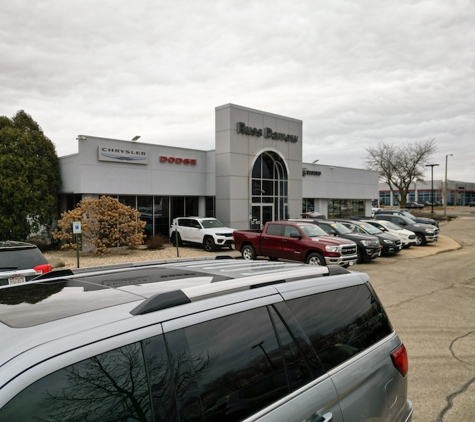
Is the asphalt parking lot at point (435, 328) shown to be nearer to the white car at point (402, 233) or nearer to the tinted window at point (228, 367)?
the tinted window at point (228, 367)

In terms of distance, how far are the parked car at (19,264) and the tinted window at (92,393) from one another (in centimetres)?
581

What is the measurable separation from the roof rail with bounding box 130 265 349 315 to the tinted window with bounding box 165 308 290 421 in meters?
0.14

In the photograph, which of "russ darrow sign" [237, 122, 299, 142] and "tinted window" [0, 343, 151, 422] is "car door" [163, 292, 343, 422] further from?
"russ darrow sign" [237, 122, 299, 142]

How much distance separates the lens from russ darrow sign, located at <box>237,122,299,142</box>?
79.4 ft

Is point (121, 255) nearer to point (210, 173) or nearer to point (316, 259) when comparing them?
point (210, 173)

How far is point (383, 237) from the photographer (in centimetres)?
1875

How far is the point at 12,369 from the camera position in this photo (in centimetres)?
132

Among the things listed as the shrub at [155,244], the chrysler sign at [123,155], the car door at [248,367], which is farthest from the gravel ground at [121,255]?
the car door at [248,367]

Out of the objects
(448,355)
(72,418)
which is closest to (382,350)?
(72,418)

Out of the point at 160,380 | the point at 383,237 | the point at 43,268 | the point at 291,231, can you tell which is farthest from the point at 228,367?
the point at 383,237

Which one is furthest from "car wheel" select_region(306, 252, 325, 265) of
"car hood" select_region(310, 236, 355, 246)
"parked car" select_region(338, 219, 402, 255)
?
"parked car" select_region(338, 219, 402, 255)

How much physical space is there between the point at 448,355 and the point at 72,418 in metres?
5.76

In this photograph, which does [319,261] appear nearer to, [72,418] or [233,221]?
[233,221]

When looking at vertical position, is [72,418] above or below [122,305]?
below
